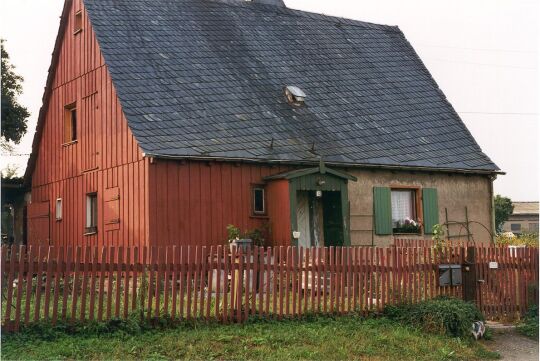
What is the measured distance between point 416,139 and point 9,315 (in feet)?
49.2

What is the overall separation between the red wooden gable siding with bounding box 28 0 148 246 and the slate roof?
686mm

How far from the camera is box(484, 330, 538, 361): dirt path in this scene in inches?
475

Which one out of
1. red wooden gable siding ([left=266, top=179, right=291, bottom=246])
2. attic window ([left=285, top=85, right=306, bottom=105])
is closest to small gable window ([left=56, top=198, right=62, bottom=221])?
red wooden gable siding ([left=266, top=179, right=291, bottom=246])

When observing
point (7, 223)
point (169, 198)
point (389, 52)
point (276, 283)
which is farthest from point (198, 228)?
point (7, 223)

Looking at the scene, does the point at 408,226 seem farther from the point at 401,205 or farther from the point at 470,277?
the point at 470,277

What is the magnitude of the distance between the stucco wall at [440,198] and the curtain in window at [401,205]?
35cm

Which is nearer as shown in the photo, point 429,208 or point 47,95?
point 429,208

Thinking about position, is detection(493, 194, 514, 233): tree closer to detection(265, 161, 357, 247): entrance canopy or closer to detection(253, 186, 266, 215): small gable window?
detection(265, 161, 357, 247): entrance canopy

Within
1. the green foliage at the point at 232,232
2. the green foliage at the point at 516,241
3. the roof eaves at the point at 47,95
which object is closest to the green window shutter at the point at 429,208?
the green foliage at the point at 516,241

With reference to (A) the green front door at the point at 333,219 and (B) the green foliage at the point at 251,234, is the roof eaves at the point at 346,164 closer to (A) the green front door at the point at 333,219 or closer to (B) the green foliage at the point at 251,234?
(A) the green front door at the point at 333,219

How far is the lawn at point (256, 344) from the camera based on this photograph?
10.2 meters

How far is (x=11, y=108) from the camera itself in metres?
28.5

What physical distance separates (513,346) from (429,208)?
9.38 m

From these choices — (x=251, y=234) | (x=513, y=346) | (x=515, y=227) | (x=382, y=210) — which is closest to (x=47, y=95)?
(x=251, y=234)
